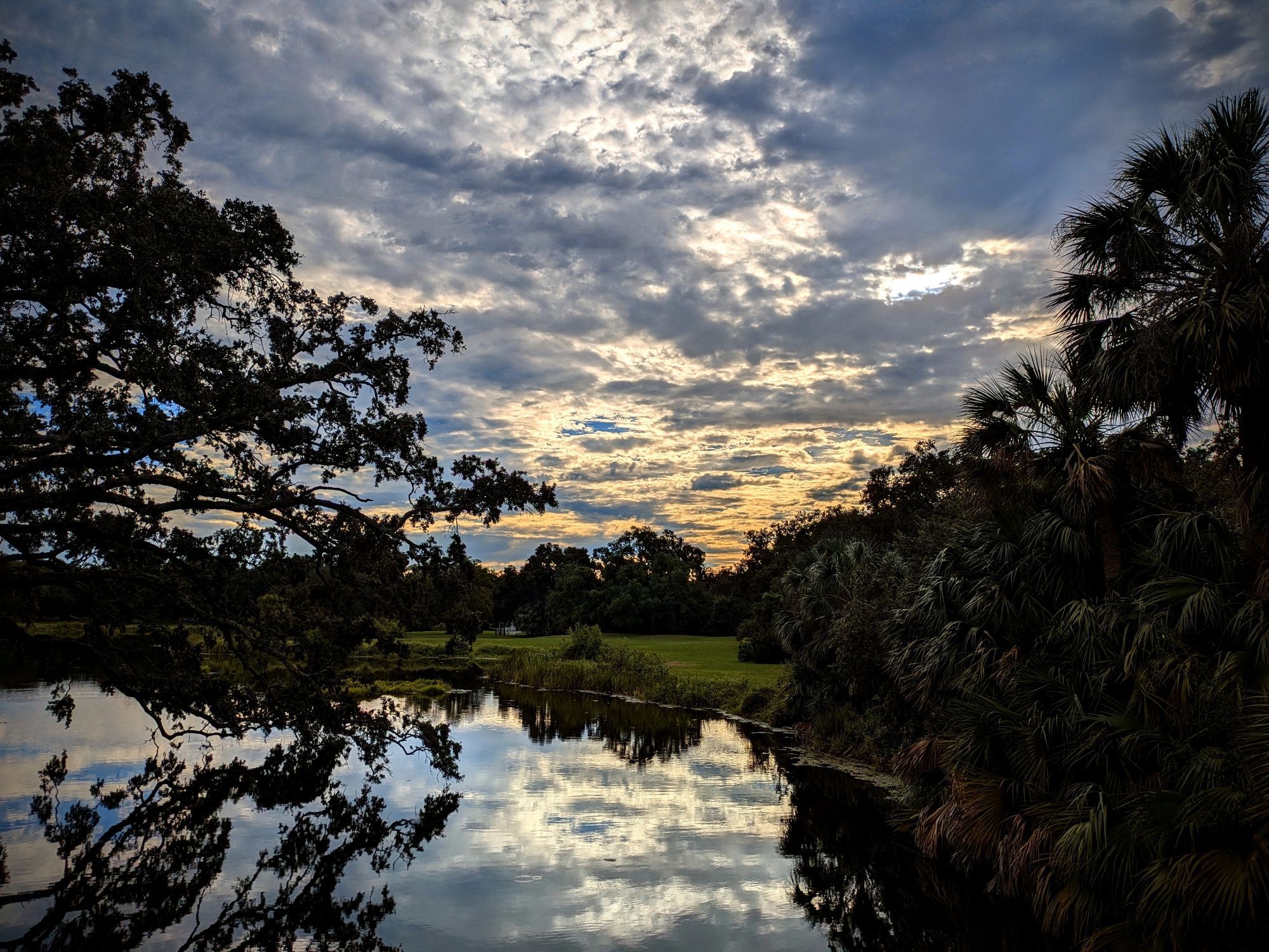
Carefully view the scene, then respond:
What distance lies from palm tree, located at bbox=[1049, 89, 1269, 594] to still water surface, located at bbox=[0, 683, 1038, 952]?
790cm

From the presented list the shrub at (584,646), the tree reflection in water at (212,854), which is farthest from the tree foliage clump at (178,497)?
the shrub at (584,646)

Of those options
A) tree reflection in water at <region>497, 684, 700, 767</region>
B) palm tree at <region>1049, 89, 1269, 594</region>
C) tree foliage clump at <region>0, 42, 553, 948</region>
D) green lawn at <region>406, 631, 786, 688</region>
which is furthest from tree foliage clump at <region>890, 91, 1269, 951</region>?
green lawn at <region>406, 631, 786, 688</region>

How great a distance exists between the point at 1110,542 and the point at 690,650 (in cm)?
5247

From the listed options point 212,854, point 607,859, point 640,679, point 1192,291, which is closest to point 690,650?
point 640,679

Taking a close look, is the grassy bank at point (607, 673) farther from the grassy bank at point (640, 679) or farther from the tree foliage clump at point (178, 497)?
the tree foliage clump at point (178, 497)

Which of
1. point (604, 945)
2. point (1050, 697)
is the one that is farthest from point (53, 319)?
point (1050, 697)

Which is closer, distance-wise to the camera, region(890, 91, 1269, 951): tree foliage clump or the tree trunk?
region(890, 91, 1269, 951): tree foliage clump

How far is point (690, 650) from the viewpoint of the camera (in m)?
62.9

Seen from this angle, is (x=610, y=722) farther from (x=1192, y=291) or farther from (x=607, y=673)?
(x=1192, y=291)

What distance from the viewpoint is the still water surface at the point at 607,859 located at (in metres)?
11.9

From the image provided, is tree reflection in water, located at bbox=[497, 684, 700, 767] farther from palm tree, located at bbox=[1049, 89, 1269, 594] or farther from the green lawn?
palm tree, located at bbox=[1049, 89, 1269, 594]

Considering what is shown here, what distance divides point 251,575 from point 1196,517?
14.7 m

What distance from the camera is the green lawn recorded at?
45000mm

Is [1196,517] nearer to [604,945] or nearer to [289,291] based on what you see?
[604,945]
